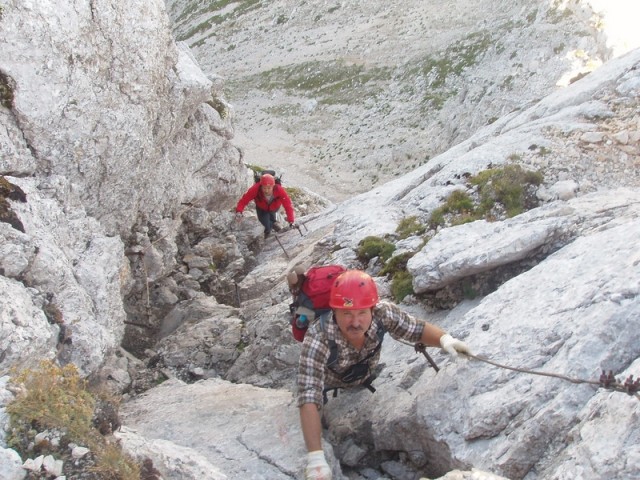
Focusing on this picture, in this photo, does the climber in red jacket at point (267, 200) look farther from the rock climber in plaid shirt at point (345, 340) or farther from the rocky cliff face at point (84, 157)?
the rock climber in plaid shirt at point (345, 340)

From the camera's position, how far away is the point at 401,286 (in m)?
11.8

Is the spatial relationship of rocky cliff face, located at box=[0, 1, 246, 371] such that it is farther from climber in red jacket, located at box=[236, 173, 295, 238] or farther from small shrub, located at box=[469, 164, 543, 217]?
small shrub, located at box=[469, 164, 543, 217]

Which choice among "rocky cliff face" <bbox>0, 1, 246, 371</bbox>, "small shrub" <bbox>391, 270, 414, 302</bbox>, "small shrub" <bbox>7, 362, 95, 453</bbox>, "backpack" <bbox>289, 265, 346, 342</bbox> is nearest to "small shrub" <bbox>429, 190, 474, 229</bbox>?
"small shrub" <bbox>391, 270, 414, 302</bbox>

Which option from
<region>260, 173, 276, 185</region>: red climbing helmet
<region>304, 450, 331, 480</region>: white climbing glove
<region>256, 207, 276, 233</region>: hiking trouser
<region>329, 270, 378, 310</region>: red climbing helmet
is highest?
<region>329, 270, 378, 310</region>: red climbing helmet

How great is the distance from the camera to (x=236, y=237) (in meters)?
19.6

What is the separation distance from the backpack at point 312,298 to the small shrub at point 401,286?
10.5 ft

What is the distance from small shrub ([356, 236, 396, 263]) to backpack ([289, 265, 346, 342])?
4982mm

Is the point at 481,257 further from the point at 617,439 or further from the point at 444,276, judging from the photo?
the point at 617,439

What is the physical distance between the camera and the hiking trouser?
18844mm

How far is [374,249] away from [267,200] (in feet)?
17.8

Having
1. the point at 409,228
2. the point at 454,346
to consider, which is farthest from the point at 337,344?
the point at 409,228

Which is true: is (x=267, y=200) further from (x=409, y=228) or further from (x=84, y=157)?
(x=84, y=157)

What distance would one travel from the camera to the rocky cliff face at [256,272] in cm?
673

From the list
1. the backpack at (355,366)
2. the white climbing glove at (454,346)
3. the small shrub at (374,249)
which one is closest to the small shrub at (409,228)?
the small shrub at (374,249)
